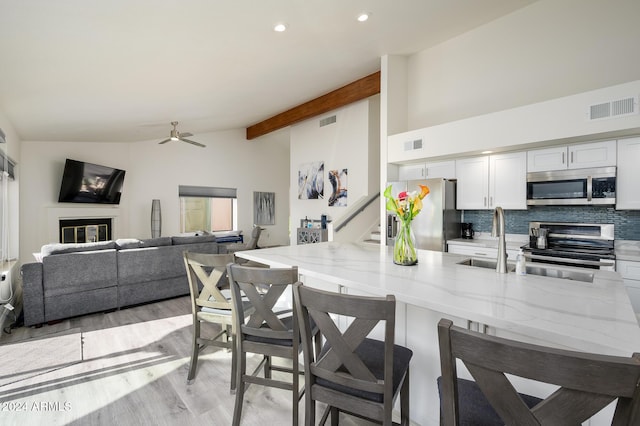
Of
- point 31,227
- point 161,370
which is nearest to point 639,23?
point 161,370

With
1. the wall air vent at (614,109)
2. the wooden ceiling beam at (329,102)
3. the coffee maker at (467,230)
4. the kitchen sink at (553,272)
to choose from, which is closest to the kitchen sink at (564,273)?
the kitchen sink at (553,272)

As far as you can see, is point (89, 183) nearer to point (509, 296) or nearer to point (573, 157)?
point (509, 296)

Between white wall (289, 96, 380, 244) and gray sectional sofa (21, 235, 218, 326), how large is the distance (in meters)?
2.73

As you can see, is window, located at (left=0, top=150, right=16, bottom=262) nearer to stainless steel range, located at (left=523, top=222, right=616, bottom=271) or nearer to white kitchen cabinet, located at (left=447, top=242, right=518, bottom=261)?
white kitchen cabinet, located at (left=447, top=242, right=518, bottom=261)

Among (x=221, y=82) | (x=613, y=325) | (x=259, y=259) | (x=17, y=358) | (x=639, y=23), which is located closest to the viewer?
(x=613, y=325)

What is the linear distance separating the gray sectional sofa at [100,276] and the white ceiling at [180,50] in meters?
1.83

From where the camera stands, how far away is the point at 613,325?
107cm

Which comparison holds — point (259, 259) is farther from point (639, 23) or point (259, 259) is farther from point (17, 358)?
point (639, 23)

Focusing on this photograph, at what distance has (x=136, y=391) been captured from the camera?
2.32 meters

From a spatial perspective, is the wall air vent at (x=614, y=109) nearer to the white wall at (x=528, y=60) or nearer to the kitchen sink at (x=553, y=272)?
the white wall at (x=528, y=60)

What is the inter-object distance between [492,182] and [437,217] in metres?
0.79

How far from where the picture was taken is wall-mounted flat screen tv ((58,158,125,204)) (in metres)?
5.90

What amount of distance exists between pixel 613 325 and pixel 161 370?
2934 millimetres

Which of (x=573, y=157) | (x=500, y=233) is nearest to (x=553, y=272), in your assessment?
(x=500, y=233)
